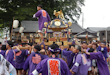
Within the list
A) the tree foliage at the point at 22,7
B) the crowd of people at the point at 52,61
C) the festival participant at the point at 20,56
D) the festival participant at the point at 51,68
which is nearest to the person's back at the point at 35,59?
the crowd of people at the point at 52,61

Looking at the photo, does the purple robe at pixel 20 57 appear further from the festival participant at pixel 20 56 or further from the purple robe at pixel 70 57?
the purple robe at pixel 70 57

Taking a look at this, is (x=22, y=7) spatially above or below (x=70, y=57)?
above

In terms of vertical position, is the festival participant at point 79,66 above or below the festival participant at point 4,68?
below

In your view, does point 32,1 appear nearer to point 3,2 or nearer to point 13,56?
point 3,2

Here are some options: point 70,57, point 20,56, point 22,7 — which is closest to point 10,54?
point 20,56

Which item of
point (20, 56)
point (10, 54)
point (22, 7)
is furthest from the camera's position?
point (22, 7)

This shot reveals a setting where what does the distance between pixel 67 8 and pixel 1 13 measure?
1036cm

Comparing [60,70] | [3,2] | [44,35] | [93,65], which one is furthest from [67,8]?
[60,70]

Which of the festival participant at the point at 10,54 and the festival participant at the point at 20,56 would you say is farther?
the festival participant at the point at 20,56

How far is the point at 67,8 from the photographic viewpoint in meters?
21.1

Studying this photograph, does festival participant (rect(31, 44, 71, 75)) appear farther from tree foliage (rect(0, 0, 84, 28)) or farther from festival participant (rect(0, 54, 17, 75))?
tree foliage (rect(0, 0, 84, 28))

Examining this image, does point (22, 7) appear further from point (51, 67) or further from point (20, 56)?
point (51, 67)

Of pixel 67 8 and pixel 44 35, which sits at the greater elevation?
pixel 67 8

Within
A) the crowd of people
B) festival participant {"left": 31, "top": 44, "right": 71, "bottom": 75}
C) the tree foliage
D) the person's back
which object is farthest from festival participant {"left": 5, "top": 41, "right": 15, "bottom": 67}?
the tree foliage
